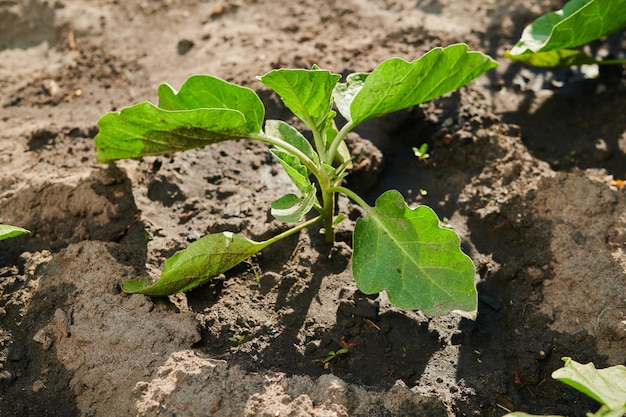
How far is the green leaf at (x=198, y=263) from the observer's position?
189 centimetres

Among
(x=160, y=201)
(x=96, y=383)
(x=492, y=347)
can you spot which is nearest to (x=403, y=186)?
(x=492, y=347)

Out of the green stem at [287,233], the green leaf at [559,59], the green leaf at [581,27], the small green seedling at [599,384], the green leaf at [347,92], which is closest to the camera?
the small green seedling at [599,384]

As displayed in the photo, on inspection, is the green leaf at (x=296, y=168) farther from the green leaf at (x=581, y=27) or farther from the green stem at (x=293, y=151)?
the green leaf at (x=581, y=27)

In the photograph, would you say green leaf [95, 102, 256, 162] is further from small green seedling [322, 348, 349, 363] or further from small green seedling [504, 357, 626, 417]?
small green seedling [504, 357, 626, 417]

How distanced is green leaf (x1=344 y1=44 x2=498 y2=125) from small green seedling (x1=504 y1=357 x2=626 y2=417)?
89 centimetres

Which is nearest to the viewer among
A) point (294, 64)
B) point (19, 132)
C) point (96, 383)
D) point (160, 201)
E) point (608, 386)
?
point (608, 386)

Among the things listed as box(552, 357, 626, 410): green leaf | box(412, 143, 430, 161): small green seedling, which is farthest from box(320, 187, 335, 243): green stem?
box(552, 357, 626, 410): green leaf

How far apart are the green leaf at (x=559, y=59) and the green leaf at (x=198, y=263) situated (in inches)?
55.3

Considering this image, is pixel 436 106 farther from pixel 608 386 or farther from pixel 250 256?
pixel 608 386

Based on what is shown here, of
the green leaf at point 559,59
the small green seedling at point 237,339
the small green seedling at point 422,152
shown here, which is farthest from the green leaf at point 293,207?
the green leaf at point 559,59

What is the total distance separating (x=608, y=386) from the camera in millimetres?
1564

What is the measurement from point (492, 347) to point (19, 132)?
1.96m

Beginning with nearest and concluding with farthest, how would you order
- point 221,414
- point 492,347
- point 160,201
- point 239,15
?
point 221,414
point 492,347
point 160,201
point 239,15

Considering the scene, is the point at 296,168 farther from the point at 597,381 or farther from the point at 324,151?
the point at 597,381
